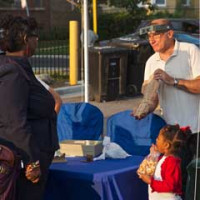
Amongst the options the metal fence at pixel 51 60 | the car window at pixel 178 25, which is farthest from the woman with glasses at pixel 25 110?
the car window at pixel 178 25

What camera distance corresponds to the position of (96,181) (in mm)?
3840

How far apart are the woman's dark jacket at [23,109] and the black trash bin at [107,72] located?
7.95m

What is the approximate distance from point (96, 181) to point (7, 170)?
0.74m

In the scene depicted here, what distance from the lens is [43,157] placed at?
3.48m

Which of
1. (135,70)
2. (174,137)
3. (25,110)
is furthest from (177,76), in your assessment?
(135,70)

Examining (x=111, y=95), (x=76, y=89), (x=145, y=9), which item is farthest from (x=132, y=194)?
(x=145, y=9)

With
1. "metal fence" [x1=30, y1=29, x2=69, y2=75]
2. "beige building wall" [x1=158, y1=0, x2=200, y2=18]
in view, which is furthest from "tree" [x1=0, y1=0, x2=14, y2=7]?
"metal fence" [x1=30, y1=29, x2=69, y2=75]

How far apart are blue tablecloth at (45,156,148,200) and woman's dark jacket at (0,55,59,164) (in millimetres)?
525

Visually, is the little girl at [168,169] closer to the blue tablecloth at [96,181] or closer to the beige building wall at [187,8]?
the blue tablecloth at [96,181]

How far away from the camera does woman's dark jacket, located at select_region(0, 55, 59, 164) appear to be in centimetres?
330

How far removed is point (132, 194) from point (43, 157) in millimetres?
854

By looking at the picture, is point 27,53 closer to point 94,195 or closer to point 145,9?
point 94,195

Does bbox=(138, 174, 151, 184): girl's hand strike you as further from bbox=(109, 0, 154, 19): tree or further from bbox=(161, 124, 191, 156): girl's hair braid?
bbox=(109, 0, 154, 19): tree

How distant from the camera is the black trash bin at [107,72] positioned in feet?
37.5
